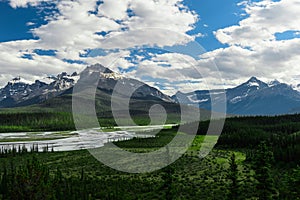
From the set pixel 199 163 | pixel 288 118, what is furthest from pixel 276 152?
pixel 288 118

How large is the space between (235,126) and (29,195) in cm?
12899

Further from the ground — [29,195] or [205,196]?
[29,195]

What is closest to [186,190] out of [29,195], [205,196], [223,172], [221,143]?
[205,196]

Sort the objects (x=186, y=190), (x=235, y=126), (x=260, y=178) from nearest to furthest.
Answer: (x=260, y=178), (x=186, y=190), (x=235, y=126)

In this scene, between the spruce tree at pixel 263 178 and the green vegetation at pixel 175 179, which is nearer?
the green vegetation at pixel 175 179

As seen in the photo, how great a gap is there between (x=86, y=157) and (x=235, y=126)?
268 feet

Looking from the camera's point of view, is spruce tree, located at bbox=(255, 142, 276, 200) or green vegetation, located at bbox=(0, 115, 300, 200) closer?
green vegetation, located at bbox=(0, 115, 300, 200)

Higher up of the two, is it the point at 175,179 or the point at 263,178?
the point at 263,178

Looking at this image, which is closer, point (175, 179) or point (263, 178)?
point (263, 178)

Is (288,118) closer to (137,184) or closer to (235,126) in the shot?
(235,126)

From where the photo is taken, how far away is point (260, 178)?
37875 mm

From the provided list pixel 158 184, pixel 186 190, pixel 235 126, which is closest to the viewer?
pixel 186 190

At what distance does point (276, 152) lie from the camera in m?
75.8

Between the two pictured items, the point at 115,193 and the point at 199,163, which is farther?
the point at 199,163
